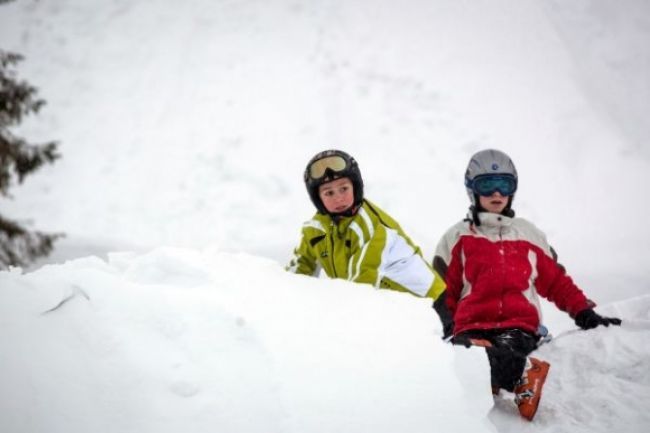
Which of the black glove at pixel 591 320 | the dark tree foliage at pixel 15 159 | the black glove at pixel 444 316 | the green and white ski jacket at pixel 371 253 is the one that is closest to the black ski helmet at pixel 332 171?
the green and white ski jacket at pixel 371 253

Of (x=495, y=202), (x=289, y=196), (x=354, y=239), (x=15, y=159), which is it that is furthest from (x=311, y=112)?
(x=354, y=239)

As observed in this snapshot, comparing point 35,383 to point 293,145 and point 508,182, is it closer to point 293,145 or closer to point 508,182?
point 508,182

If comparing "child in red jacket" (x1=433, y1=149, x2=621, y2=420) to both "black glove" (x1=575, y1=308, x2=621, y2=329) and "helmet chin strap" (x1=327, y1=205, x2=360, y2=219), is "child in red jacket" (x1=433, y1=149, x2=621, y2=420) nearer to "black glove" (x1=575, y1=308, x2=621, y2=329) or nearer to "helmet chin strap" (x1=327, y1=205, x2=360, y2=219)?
"black glove" (x1=575, y1=308, x2=621, y2=329)

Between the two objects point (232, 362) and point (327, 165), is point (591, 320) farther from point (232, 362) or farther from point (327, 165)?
point (232, 362)

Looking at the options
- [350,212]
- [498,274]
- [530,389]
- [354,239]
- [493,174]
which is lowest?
[530,389]

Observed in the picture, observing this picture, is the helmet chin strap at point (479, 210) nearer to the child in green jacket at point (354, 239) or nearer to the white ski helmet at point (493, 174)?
the white ski helmet at point (493, 174)

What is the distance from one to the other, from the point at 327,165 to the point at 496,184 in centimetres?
127

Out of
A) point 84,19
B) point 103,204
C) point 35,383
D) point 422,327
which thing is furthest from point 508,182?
point 84,19

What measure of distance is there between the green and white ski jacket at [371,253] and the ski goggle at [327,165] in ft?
0.92

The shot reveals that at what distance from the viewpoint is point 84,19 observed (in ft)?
31.9

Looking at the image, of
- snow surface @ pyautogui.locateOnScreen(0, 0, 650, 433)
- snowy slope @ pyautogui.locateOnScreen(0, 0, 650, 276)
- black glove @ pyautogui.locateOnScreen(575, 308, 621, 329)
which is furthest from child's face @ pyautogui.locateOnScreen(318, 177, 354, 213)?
snowy slope @ pyautogui.locateOnScreen(0, 0, 650, 276)

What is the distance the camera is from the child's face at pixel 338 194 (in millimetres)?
2578

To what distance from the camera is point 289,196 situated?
6.77 meters

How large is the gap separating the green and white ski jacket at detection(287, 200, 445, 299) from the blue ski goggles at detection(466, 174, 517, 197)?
0.81 meters
